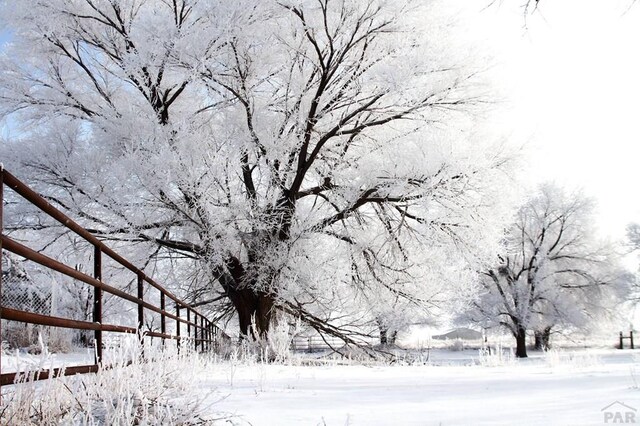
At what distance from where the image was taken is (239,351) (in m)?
14.4

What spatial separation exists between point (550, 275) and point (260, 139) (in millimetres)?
25823

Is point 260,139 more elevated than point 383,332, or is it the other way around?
point 260,139

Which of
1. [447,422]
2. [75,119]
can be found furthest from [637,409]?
[75,119]

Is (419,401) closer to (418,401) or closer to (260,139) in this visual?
(418,401)

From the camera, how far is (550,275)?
1377 inches

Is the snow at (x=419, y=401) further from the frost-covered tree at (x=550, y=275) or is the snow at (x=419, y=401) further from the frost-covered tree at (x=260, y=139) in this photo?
the frost-covered tree at (x=550, y=275)

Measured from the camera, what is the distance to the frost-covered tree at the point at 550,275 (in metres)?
34.5

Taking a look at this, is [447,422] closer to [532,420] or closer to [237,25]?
[532,420]

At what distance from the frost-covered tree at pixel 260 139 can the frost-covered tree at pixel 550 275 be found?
20.3 m

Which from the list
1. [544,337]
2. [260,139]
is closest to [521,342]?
[544,337]

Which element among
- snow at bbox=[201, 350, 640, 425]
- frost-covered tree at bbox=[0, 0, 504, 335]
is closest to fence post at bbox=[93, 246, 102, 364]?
snow at bbox=[201, 350, 640, 425]

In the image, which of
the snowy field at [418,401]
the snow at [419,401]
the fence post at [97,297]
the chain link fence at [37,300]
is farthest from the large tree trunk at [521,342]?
the fence post at [97,297]

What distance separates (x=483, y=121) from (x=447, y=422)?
529 inches

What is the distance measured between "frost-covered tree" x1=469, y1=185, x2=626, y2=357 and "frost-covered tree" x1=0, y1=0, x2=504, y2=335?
20.3 m
